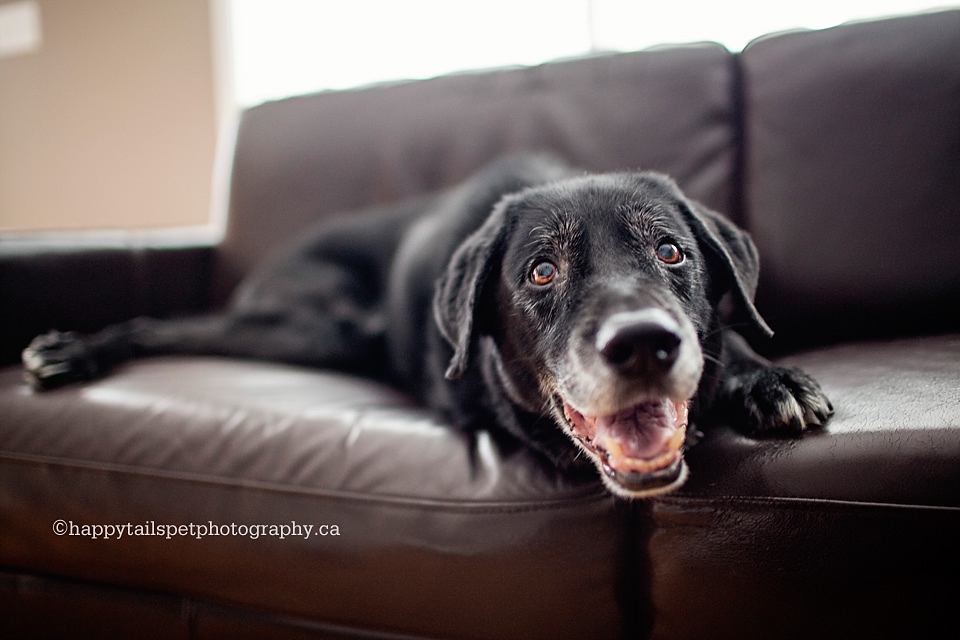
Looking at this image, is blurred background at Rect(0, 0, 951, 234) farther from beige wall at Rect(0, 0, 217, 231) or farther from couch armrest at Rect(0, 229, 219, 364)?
couch armrest at Rect(0, 229, 219, 364)

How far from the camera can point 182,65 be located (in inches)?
166

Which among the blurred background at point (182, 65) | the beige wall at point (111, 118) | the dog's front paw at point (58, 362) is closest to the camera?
the dog's front paw at point (58, 362)

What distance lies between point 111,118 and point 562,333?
4.86m

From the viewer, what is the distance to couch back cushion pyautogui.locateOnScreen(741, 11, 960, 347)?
1455 millimetres

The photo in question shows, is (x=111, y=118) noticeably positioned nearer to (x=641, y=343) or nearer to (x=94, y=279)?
(x=94, y=279)

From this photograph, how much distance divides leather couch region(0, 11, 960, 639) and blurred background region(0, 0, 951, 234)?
1550mm

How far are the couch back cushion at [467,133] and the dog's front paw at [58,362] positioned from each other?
33.2 inches

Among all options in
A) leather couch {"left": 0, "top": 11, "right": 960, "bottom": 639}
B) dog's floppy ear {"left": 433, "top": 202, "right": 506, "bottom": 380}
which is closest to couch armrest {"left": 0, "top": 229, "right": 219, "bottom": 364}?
leather couch {"left": 0, "top": 11, "right": 960, "bottom": 639}

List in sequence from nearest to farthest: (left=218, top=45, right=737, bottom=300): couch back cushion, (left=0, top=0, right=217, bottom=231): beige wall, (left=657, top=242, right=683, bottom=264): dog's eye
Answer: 1. (left=657, top=242, right=683, bottom=264): dog's eye
2. (left=218, top=45, right=737, bottom=300): couch back cushion
3. (left=0, top=0, right=217, bottom=231): beige wall

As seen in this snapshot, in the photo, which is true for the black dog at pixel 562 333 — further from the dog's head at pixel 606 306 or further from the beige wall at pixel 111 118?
the beige wall at pixel 111 118

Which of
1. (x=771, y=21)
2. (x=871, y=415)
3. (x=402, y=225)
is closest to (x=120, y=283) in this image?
(x=402, y=225)

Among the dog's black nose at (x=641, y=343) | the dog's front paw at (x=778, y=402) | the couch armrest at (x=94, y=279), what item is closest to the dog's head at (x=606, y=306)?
the dog's black nose at (x=641, y=343)

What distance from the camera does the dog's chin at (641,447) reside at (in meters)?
0.90

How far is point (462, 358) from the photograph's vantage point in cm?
120
